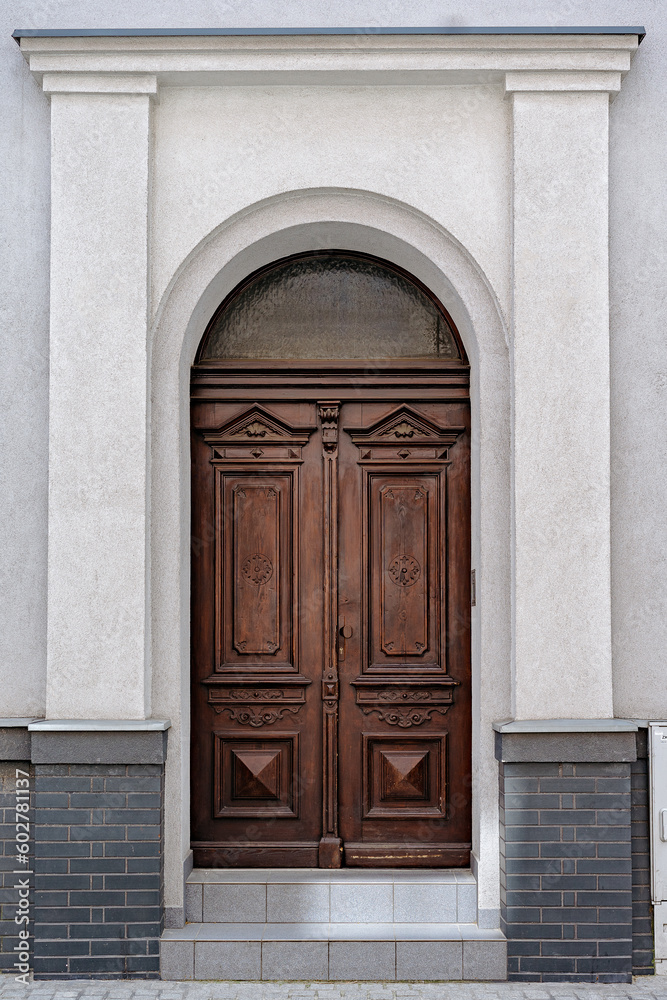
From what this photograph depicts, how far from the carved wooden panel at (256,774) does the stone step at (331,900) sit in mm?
418

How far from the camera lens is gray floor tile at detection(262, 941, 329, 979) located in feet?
15.8

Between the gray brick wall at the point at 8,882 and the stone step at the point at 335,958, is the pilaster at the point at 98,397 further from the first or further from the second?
the stone step at the point at 335,958

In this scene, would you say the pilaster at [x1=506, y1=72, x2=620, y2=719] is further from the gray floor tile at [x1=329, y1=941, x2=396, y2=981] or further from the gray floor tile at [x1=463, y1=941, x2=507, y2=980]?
the gray floor tile at [x1=329, y1=941, x2=396, y2=981]

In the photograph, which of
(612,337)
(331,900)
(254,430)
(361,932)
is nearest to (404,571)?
(254,430)

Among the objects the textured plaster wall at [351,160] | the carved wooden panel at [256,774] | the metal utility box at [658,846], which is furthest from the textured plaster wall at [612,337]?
the carved wooden panel at [256,774]

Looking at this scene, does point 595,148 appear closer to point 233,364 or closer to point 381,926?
point 233,364

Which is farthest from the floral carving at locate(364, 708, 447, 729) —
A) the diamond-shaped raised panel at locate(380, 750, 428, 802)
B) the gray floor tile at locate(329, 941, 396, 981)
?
the gray floor tile at locate(329, 941, 396, 981)

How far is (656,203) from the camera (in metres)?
5.07

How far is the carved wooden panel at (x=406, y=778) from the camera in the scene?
5.43m

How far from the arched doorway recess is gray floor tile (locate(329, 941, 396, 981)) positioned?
0.61 meters

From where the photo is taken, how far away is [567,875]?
480 cm

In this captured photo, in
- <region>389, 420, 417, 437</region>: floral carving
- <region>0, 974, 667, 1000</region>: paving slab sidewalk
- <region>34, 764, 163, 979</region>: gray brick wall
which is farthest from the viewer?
<region>389, 420, 417, 437</region>: floral carving

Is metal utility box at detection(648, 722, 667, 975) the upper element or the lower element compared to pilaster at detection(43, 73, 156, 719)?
lower

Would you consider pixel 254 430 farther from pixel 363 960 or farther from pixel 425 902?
pixel 363 960
